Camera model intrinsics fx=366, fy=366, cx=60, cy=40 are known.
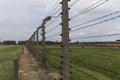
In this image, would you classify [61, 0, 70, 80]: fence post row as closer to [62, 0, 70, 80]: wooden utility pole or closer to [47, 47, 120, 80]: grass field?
[62, 0, 70, 80]: wooden utility pole

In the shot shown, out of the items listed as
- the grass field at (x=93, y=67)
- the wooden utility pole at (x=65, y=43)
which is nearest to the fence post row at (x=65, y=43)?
the wooden utility pole at (x=65, y=43)

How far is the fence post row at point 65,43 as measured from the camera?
343 inches

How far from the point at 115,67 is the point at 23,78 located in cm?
1039

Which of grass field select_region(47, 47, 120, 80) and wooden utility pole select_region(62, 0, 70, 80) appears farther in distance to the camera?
grass field select_region(47, 47, 120, 80)

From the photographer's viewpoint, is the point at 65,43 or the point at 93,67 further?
the point at 93,67

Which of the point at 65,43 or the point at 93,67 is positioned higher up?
the point at 65,43

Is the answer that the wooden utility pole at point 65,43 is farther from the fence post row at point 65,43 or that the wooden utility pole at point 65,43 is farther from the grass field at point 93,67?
the grass field at point 93,67

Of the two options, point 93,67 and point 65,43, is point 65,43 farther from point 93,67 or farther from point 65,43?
point 93,67

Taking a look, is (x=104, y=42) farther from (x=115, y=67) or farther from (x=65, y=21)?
(x=115, y=67)

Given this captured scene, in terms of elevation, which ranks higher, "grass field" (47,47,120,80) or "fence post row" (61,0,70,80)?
"fence post row" (61,0,70,80)

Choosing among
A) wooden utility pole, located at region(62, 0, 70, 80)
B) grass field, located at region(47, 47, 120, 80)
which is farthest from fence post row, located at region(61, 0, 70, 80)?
grass field, located at region(47, 47, 120, 80)

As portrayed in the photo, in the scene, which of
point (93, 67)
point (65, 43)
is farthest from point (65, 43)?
point (93, 67)

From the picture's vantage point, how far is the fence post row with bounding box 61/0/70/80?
8.71 m

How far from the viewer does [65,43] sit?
8727mm
